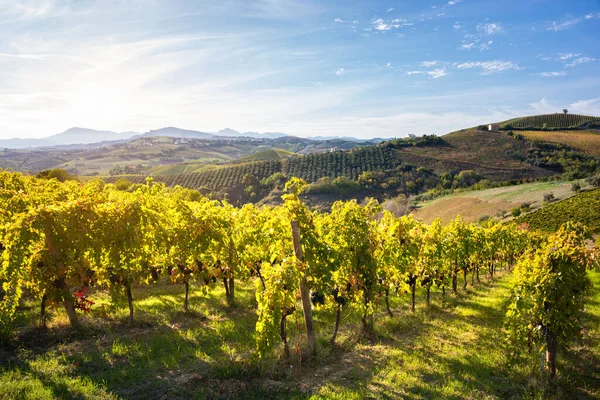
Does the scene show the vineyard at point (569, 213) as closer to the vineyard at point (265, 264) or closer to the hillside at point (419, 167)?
the hillside at point (419, 167)

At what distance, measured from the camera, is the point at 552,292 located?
30.8 ft

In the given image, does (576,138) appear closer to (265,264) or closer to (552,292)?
(552,292)

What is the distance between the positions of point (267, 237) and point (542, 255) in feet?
27.5

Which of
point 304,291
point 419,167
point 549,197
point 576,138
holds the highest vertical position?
point 576,138

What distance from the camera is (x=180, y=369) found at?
32.7 ft

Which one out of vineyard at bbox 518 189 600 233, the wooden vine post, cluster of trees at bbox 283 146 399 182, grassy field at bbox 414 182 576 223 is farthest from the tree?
cluster of trees at bbox 283 146 399 182

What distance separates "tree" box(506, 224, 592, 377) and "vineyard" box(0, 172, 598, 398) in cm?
3

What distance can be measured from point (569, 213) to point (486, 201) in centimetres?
2238

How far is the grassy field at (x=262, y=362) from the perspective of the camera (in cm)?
887

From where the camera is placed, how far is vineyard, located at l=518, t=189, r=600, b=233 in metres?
44.9

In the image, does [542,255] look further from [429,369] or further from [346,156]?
[346,156]

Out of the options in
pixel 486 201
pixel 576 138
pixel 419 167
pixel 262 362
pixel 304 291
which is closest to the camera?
pixel 262 362

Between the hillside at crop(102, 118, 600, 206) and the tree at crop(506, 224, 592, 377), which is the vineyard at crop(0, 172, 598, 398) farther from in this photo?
the hillside at crop(102, 118, 600, 206)

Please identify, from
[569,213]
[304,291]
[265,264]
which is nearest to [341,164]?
[569,213]
